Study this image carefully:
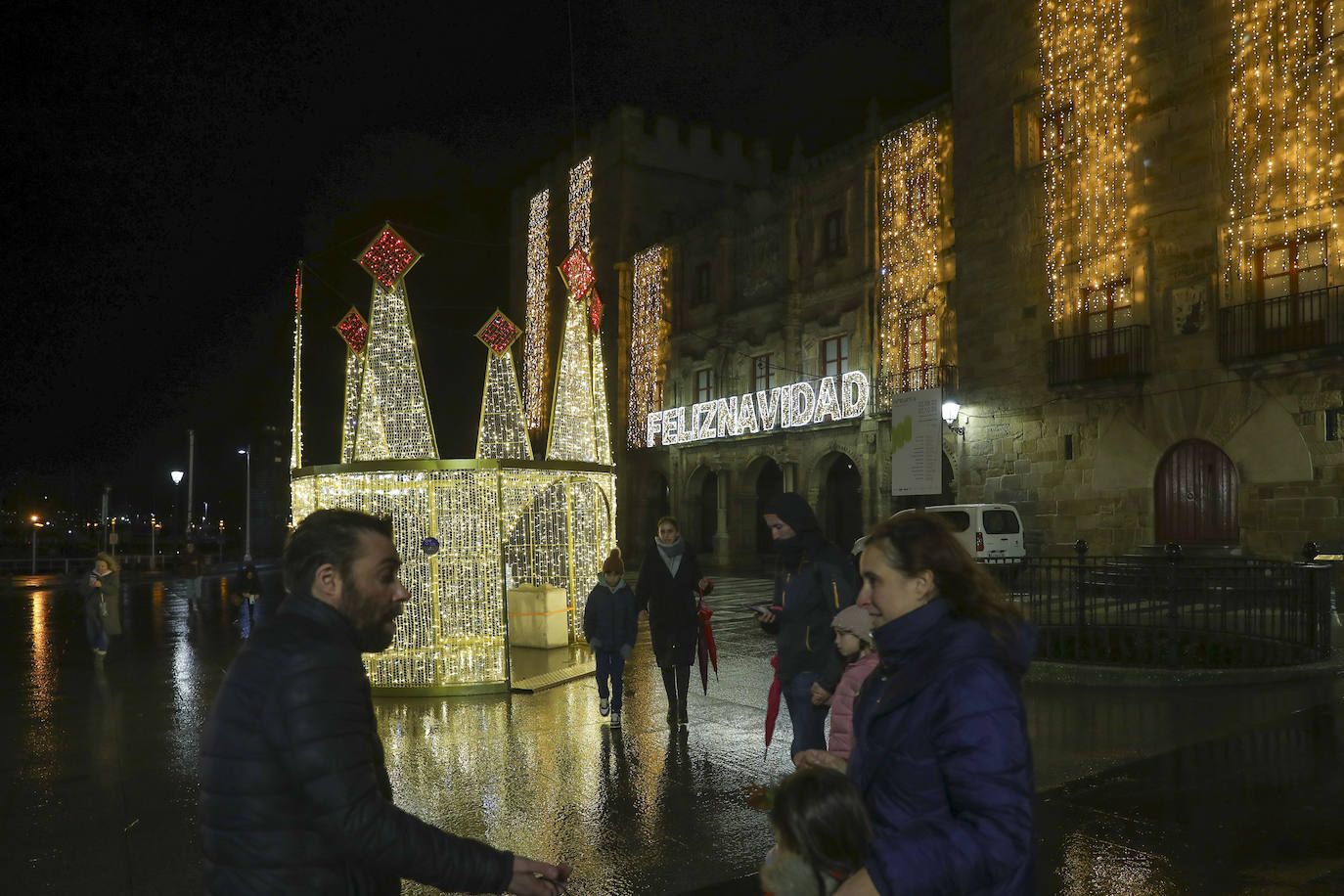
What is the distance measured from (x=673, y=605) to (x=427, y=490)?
12.5 feet

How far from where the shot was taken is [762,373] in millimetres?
32875

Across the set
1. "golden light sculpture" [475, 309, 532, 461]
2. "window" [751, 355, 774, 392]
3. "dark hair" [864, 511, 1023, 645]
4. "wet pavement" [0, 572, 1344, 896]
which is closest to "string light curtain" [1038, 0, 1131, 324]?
"window" [751, 355, 774, 392]

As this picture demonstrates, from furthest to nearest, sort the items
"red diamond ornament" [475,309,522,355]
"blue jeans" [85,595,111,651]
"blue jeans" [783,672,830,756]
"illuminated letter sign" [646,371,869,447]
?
"illuminated letter sign" [646,371,869,447] < "blue jeans" [85,595,111,651] < "red diamond ornament" [475,309,522,355] < "blue jeans" [783,672,830,756]

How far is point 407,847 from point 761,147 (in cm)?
4107

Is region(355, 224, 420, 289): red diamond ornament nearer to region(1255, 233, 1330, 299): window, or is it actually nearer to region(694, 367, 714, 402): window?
region(1255, 233, 1330, 299): window

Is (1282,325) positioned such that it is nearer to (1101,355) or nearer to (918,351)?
(1101,355)

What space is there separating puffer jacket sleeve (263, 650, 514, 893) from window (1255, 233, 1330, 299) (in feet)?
66.0

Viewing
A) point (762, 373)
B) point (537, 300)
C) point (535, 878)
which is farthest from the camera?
point (537, 300)

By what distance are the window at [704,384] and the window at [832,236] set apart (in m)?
6.69

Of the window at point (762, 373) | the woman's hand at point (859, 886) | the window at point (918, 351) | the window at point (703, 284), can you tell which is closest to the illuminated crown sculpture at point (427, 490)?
the woman's hand at point (859, 886)

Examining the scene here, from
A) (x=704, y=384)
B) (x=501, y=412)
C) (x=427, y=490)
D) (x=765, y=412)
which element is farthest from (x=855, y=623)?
(x=704, y=384)

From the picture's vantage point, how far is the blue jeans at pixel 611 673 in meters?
8.57

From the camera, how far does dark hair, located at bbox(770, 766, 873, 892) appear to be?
2260mm

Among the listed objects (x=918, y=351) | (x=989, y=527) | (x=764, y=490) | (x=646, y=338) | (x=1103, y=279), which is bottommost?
(x=989, y=527)
